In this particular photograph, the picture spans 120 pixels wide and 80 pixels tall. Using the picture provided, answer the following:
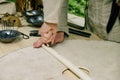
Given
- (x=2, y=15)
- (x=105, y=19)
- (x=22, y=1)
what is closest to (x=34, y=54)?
(x=105, y=19)

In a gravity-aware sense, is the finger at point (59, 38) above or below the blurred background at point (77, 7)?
below

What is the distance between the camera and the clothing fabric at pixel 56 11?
1415 mm

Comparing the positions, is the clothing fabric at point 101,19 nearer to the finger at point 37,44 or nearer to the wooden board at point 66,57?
Answer: the wooden board at point 66,57

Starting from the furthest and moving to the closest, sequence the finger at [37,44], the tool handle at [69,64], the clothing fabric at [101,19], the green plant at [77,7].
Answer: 1. the green plant at [77,7]
2. the clothing fabric at [101,19]
3. the finger at [37,44]
4. the tool handle at [69,64]

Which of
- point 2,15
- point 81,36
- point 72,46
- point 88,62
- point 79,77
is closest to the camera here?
point 79,77

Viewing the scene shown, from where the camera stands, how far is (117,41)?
148 cm

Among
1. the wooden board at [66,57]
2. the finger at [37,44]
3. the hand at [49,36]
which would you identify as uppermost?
the hand at [49,36]

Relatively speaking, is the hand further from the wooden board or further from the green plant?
the green plant

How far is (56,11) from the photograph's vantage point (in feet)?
4.66

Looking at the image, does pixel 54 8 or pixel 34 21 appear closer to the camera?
pixel 54 8

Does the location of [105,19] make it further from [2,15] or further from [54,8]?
[2,15]

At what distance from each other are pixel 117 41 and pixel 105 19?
0.49ft

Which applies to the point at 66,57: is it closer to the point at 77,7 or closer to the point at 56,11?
the point at 56,11

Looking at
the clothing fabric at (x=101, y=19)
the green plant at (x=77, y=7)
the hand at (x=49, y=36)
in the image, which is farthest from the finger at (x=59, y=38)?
the green plant at (x=77, y=7)
